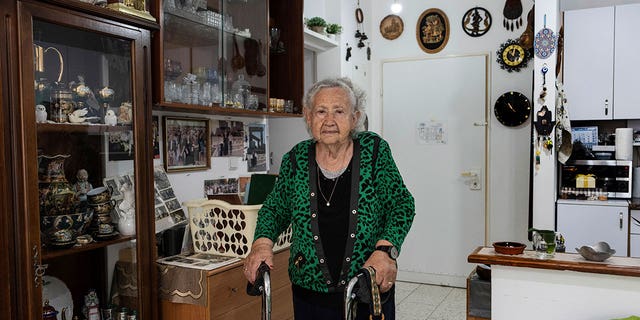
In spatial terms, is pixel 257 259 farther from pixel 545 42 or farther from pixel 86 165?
pixel 545 42

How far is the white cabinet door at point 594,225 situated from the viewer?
382 cm

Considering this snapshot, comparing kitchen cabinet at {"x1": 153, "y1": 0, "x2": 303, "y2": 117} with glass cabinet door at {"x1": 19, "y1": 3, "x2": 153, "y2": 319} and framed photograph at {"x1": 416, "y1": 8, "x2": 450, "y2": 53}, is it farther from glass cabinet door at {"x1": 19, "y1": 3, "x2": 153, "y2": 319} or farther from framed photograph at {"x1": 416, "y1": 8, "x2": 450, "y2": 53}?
framed photograph at {"x1": 416, "y1": 8, "x2": 450, "y2": 53}

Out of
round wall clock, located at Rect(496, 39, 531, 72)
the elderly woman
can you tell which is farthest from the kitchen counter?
round wall clock, located at Rect(496, 39, 531, 72)

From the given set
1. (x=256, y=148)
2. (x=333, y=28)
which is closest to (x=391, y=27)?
(x=333, y=28)

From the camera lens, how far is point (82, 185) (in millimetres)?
2096

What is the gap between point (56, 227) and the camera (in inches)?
74.7

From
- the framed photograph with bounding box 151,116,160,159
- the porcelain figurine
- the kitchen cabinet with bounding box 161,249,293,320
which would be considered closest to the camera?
the porcelain figurine

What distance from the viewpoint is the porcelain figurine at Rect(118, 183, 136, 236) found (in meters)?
2.17

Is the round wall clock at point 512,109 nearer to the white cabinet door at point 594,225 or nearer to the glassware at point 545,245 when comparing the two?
the white cabinet door at point 594,225

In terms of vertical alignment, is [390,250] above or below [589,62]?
below

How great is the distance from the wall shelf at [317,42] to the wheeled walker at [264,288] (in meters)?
2.54

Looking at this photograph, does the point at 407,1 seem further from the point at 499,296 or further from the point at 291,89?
the point at 499,296

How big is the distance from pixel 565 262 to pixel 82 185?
6.30 feet

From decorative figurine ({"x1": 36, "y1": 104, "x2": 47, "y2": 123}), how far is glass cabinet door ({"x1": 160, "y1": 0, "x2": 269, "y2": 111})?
0.53 metres
